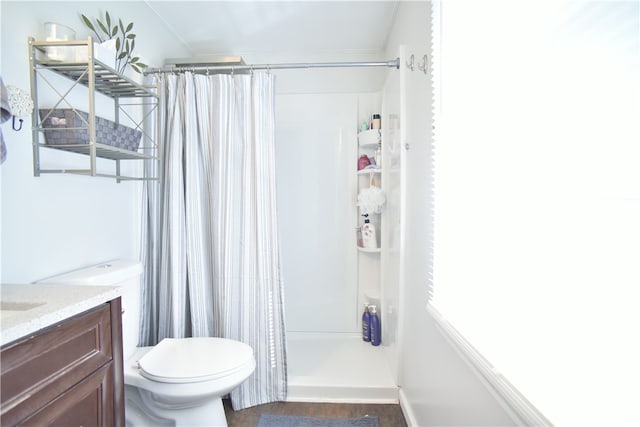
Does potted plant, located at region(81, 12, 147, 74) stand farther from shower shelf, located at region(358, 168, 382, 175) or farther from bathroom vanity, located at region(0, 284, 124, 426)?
shower shelf, located at region(358, 168, 382, 175)

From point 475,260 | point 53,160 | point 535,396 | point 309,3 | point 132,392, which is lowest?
point 132,392

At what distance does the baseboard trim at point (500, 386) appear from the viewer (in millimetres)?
655

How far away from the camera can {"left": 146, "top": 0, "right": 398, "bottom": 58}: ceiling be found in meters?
2.03

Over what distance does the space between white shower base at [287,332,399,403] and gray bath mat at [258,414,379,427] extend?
148 mm

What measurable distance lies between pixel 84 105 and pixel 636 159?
6.19 ft

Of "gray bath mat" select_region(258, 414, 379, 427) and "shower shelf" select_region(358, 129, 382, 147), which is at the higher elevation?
"shower shelf" select_region(358, 129, 382, 147)

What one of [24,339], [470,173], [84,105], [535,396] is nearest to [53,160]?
[84,105]

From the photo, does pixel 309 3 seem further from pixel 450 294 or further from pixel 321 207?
pixel 450 294

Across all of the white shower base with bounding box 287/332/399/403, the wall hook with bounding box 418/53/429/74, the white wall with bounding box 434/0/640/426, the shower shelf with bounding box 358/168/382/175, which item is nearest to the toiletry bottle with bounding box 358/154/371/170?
the shower shelf with bounding box 358/168/382/175

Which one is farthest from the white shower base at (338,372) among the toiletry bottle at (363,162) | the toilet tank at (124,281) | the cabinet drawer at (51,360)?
the toiletry bottle at (363,162)

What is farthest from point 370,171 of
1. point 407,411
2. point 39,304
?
point 39,304

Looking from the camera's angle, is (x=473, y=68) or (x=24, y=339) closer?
(x=24, y=339)

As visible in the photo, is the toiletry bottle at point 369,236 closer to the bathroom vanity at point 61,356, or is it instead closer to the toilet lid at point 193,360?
the toilet lid at point 193,360

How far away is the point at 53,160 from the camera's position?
1.32 metres
